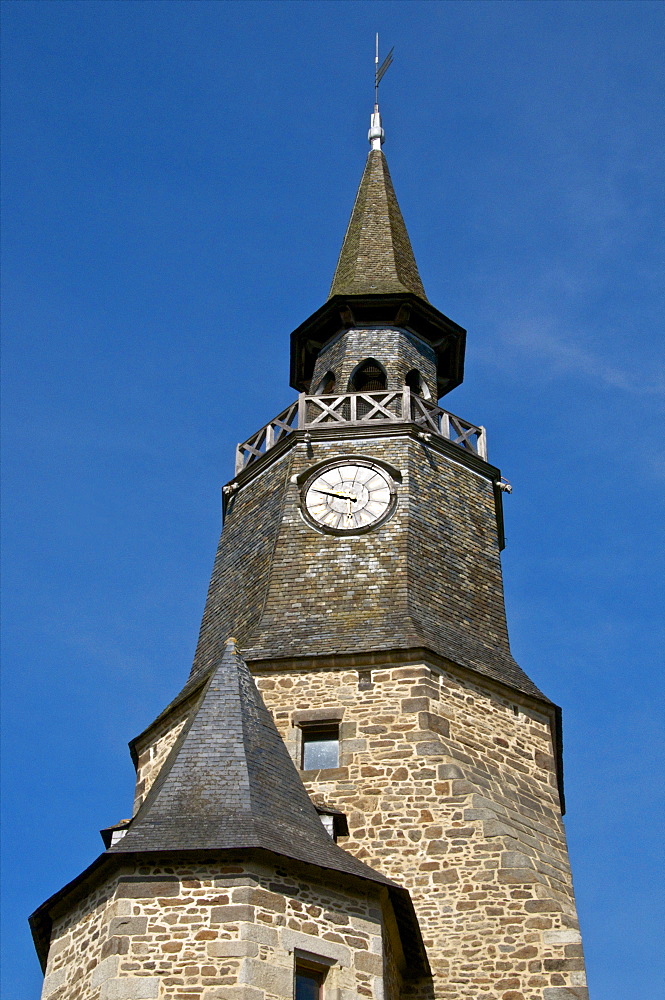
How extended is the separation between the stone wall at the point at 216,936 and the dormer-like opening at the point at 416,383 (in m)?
11.5

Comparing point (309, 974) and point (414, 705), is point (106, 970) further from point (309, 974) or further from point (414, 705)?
point (414, 705)

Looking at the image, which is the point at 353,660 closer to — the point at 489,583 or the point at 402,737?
the point at 402,737

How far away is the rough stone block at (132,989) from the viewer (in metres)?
13.2

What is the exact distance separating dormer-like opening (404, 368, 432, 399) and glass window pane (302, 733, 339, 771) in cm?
792

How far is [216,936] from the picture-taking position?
527 inches

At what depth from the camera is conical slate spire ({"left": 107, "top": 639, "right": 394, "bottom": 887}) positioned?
1421cm

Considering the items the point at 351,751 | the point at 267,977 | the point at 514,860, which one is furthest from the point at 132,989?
the point at 351,751

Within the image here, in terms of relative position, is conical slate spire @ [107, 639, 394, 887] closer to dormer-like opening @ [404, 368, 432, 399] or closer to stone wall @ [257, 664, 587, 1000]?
stone wall @ [257, 664, 587, 1000]

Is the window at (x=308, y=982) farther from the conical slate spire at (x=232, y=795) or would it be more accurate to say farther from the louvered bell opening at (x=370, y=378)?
the louvered bell opening at (x=370, y=378)

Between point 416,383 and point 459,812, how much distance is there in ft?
30.6

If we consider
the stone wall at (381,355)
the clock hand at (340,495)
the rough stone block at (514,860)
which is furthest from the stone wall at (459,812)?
the stone wall at (381,355)

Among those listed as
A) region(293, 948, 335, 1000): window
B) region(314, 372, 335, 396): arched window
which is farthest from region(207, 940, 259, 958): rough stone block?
region(314, 372, 335, 396): arched window

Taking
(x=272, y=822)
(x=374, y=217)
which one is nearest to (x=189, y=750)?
(x=272, y=822)

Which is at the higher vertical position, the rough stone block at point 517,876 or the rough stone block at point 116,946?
the rough stone block at point 517,876
